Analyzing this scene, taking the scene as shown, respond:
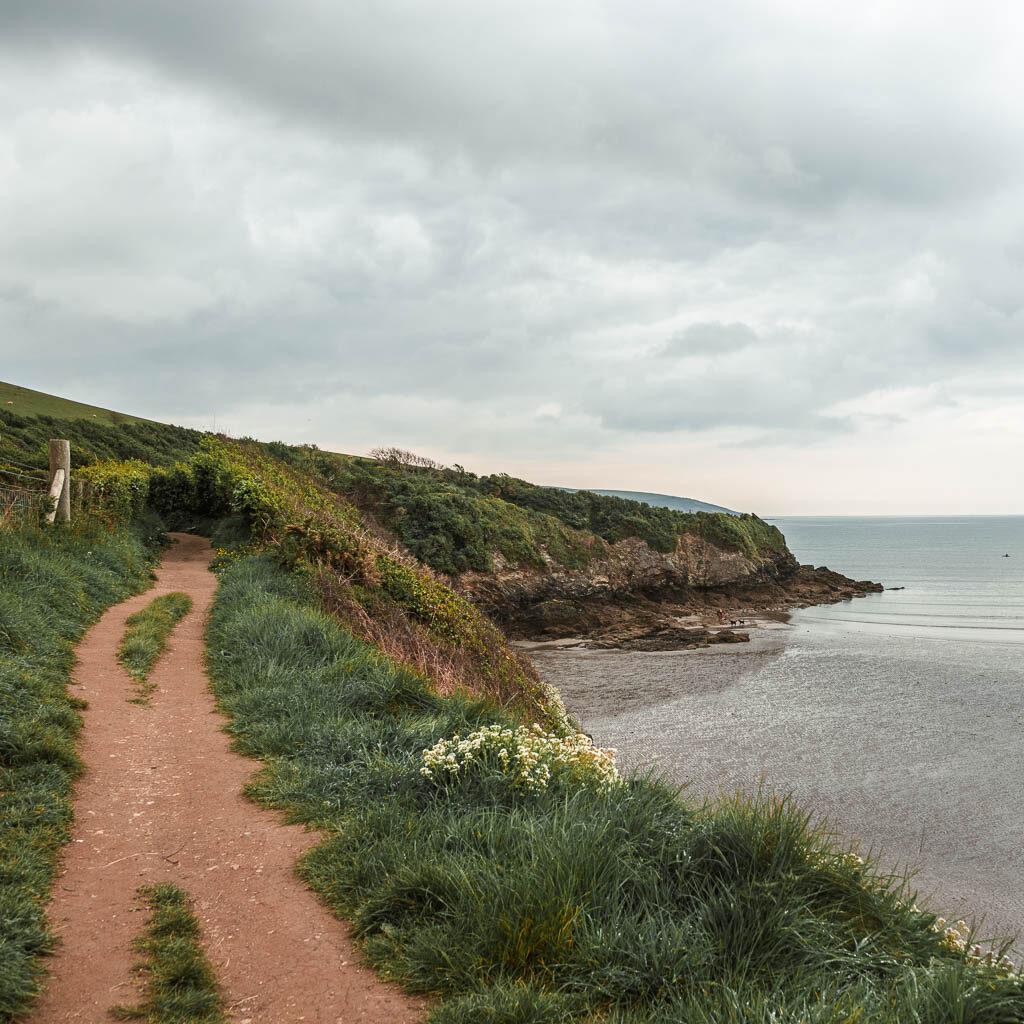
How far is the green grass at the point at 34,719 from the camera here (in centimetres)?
307

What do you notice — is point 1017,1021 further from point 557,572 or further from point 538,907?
point 557,572

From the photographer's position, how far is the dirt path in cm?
292

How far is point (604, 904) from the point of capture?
127 inches

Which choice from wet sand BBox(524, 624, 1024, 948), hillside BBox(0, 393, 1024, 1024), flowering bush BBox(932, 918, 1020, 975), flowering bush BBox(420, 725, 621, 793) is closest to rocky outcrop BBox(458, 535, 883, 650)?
wet sand BBox(524, 624, 1024, 948)

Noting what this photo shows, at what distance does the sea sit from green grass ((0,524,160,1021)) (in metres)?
3.47

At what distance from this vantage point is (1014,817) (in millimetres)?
11297

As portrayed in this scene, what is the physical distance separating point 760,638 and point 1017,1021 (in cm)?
2708

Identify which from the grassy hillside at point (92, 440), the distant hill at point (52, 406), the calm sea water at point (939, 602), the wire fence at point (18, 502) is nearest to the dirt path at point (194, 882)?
the wire fence at point (18, 502)

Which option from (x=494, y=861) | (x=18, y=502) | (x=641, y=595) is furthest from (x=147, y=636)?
(x=641, y=595)

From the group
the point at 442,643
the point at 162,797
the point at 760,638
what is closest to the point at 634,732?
the point at 442,643

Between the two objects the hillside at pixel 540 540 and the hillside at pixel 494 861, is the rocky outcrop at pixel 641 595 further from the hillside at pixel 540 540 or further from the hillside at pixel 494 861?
the hillside at pixel 494 861

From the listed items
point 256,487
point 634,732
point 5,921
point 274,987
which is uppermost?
point 256,487

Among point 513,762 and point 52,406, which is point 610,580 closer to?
point 513,762

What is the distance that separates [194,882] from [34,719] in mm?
2334
